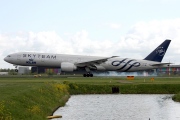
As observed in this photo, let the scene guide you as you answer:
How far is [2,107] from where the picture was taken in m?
23.7

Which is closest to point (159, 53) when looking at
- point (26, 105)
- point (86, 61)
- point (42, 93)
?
point (86, 61)

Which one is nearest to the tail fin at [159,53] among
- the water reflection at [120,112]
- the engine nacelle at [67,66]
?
the engine nacelle at [67,66]

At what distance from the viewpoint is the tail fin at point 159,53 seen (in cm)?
9719

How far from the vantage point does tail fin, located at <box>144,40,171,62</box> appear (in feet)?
319

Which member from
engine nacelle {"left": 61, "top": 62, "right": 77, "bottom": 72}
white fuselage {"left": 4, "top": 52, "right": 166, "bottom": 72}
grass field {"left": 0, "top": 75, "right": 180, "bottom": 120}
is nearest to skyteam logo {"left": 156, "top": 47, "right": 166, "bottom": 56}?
white fuselage {"left": 4, "top": 52, "right": 166, "bottom": 72}

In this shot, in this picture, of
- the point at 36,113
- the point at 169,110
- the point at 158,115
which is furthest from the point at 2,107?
the point at 169,110

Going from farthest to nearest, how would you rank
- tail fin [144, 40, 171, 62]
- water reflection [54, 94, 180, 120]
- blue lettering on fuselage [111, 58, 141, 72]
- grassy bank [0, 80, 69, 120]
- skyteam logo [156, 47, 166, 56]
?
skyteam logo [156, 47, 166, 56], tail fin [144, 40, 171, 62], blue lettering on fuselage [111, 58, 141, 72], water reflection [54, 94, 180, 120], grassy bank [0, 80, 69, 120]

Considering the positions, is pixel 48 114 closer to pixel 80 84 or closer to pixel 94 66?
pixel 80 84

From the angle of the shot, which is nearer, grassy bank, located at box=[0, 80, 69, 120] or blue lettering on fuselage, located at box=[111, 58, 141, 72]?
grassy bank, located at box=[0, 80, 69, 120]

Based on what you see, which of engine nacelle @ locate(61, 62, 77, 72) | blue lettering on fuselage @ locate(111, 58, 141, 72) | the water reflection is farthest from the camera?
blue lettering on fuselage @ locate(111, 58, 141, 72)

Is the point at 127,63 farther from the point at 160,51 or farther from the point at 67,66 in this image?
the point at 67,66

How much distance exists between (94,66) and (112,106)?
160 ft

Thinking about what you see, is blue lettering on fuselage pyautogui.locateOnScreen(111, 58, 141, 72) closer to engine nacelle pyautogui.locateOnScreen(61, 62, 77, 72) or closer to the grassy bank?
engine nacelle pyautogui.locateOnScreen(61, 62, 77, 72)

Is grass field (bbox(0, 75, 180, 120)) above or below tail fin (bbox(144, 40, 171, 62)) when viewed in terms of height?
below
